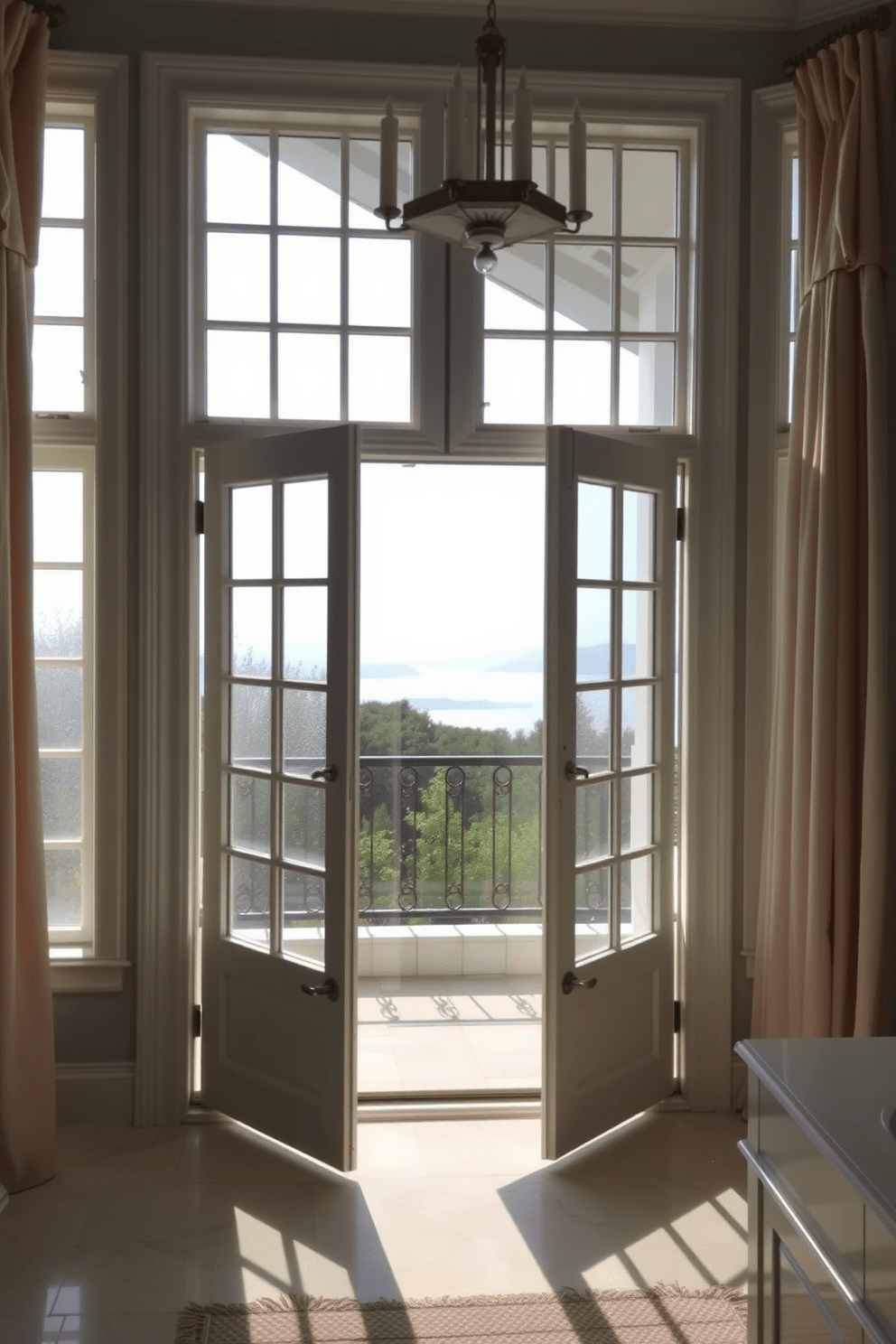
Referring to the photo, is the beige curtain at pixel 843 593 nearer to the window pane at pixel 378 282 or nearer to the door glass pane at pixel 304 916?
the window pane at pixel 378 282

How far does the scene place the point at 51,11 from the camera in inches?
142

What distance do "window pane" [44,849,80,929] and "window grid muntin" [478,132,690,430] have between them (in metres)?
2.11

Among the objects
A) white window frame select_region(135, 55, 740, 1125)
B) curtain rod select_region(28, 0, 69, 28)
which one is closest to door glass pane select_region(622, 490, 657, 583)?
white window frame select_region(135, 55, 740, 1125)

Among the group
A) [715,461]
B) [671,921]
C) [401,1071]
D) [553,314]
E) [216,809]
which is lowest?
[401,1071]

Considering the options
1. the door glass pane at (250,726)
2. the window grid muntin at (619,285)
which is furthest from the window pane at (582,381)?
the door glass pane at (250,726)

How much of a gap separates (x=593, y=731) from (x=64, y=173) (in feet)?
7.92

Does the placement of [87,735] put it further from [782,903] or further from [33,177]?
[782,903]

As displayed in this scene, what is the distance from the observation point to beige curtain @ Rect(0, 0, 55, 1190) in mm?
3342

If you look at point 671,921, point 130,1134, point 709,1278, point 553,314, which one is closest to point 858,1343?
point 709,1278

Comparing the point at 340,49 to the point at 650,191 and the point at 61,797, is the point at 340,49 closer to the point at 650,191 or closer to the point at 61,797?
the point at 650,191

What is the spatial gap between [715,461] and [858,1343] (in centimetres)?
287

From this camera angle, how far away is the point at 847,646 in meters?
3.48

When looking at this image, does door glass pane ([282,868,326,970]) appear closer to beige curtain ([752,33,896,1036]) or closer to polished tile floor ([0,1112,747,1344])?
polished tile floor ([0,1112,747,1344])

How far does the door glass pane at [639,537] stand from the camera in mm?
3775
